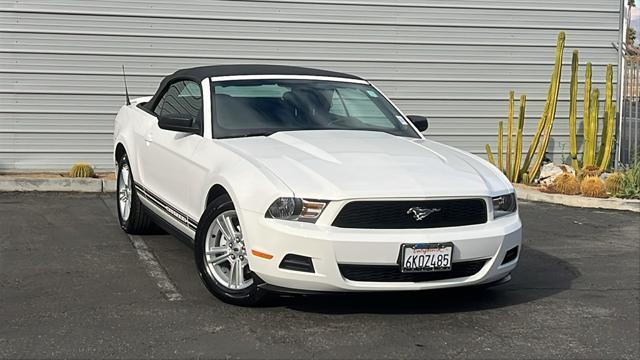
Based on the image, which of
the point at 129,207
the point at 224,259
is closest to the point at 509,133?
the point at 129,207

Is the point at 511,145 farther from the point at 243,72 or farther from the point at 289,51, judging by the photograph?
the point at 243,72

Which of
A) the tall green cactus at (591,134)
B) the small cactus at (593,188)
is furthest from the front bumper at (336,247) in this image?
the tall green cactus at (591,134)

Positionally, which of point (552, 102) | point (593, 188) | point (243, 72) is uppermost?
point (243, 72)

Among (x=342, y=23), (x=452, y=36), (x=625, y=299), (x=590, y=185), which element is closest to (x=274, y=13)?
(x=342, y=23)

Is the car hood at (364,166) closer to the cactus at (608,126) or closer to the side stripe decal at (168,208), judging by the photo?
the side stripe decal at (168,208)

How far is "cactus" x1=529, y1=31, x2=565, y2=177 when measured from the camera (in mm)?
11114

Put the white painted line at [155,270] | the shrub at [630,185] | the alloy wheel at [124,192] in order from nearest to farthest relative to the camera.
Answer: the white painted line at [155,270]
the alloy wheel at [124,192]
the shrub at [630,185]

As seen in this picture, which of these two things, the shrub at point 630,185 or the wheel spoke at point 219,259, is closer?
the wheel spoke at point 219,259

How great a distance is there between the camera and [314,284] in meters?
4.65

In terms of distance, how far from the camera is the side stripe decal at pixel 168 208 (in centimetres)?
564

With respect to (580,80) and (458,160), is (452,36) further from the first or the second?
(458,160)

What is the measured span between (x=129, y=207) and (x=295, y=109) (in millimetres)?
2004

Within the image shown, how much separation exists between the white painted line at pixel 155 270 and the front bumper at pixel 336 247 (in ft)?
2.71

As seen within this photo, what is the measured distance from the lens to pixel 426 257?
4668 millimetres
